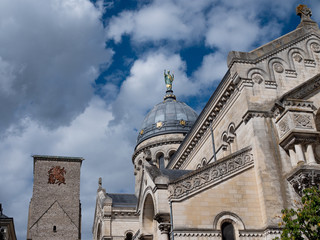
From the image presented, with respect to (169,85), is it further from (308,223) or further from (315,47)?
(308,223)

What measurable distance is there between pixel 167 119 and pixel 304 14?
28899 millimetres

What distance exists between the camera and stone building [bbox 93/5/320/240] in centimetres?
2095

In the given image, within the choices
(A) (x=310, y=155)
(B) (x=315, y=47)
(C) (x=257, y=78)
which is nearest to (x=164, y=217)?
(A) (x=310, y=155)

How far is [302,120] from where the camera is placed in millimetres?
22016

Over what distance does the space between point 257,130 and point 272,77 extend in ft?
12.5

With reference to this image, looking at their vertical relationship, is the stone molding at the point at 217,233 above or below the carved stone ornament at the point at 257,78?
below

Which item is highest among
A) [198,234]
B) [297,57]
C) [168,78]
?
[168,78]

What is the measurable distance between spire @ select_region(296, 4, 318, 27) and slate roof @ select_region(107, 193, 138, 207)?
25.0 m

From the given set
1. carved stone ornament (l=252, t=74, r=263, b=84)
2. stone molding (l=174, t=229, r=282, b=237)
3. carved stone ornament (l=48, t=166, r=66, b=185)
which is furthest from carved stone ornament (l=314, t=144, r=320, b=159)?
carved stone ornament (l=48, t=166, r=66, b=185)

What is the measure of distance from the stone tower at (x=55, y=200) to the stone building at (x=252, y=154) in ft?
178

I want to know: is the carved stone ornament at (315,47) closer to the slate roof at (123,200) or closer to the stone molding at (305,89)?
the stone molding at (305,89)

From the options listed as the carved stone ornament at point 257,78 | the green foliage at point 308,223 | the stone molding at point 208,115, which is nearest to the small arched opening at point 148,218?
the stone molding at point 208,115

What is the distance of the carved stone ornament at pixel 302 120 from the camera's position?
21.8m

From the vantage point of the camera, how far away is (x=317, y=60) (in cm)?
2639
